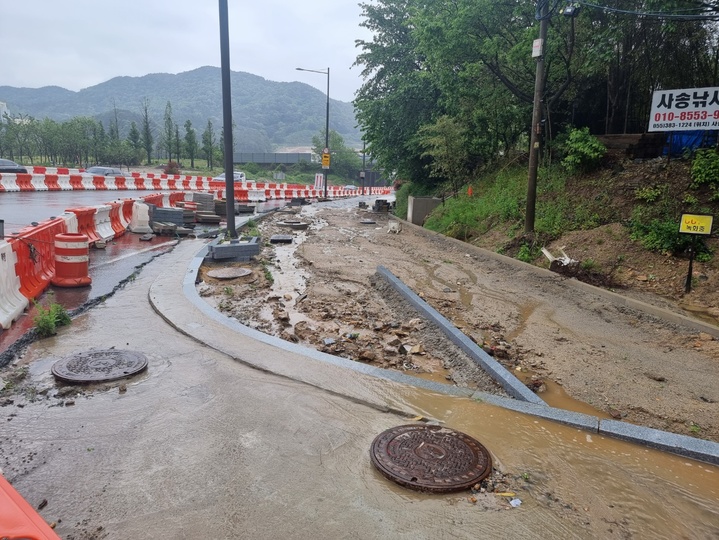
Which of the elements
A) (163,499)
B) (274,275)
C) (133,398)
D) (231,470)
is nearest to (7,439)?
(133,398)

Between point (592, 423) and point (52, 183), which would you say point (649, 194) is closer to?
point (592, 423)

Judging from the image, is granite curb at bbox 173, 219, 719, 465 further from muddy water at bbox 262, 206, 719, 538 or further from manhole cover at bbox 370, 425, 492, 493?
manhole cover at bbox 370, 425, 492, 493

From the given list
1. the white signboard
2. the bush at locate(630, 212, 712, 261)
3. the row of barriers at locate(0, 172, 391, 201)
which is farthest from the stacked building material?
the white signboard

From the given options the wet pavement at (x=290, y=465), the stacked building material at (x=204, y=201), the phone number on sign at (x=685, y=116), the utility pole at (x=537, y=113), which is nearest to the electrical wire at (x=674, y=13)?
the utility pole at (x=537, y=113)

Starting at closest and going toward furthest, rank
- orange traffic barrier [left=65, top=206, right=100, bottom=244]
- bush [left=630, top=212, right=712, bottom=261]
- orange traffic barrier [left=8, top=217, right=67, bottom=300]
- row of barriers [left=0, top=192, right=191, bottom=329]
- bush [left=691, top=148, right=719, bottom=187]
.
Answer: row of barriers [left=0, top=192, right=191, bottom=329] → orange traffic barrier [left=8, top=217, right=67, bottom=300] → bush [left=630, top=212, right=712, bottom=261] → orange traffic barrier [left=65, top=206, right=100, bottom=244] → bush [left=691, top=148, right=719, bottom=187]

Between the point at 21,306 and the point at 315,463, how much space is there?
5.12 meters

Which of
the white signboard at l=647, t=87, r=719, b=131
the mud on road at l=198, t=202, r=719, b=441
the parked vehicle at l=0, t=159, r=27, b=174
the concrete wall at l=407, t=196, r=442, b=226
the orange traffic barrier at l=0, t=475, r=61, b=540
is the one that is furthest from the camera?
the parked vehicle at l=0, t=159, r=27, b=174

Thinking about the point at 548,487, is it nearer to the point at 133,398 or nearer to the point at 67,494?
the point at 67,494

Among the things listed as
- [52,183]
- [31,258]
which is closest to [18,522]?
[31,258]

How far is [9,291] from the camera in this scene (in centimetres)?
611

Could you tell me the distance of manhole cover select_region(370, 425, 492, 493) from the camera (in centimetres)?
323

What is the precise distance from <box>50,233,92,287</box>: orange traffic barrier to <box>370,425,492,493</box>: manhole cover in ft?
20.9

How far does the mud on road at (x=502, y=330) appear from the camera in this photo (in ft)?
Answer: 16.5

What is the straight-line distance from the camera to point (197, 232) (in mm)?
15164
